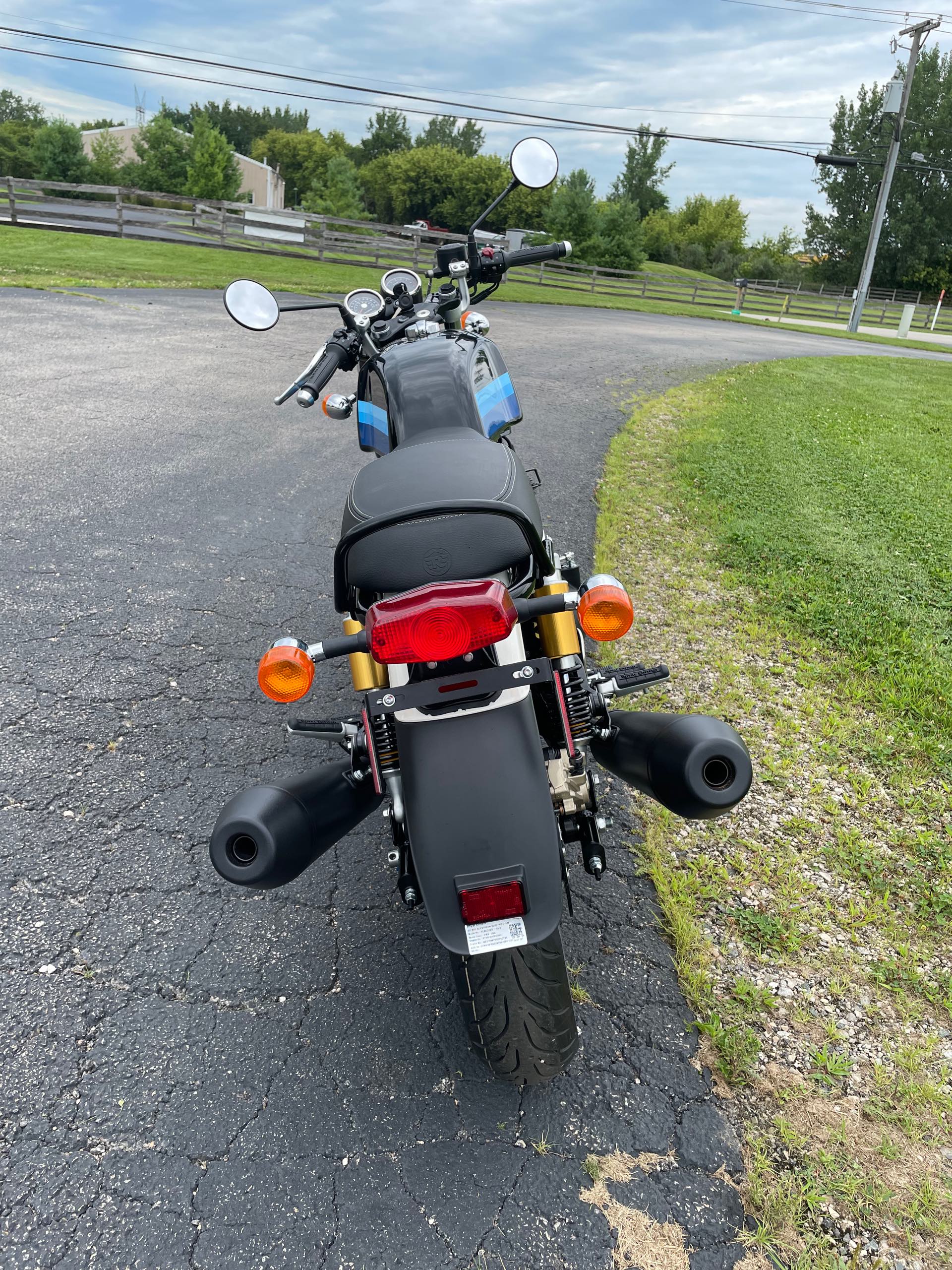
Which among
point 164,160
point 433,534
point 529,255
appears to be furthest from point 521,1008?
point 164,160

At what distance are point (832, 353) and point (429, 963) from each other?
19.1 metres

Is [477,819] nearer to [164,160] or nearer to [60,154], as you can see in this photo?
[60,154]

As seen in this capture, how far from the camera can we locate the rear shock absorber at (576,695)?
1920mm

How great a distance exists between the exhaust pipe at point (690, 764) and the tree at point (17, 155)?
6024 cm

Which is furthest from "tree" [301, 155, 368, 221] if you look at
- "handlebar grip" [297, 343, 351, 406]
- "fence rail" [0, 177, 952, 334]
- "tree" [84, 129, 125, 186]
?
"handlebar grip" [297, 343, 351, 406]

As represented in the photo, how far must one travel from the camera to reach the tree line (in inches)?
1517

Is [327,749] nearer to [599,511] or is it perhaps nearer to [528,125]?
[599,511]

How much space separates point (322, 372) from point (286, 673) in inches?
65.1

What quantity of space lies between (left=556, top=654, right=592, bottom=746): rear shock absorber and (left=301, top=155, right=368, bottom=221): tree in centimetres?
5208

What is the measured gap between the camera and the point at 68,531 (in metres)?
4.65

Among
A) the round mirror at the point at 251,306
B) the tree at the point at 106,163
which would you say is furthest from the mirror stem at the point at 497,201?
the tree at the point at 106,163

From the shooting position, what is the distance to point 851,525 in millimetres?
5480

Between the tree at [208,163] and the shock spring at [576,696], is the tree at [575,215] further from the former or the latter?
the shock spring at [576,696]

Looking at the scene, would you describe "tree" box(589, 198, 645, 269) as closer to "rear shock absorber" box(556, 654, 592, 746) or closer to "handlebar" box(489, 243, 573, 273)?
"handlebar" box(489, 243, 573, 273)
